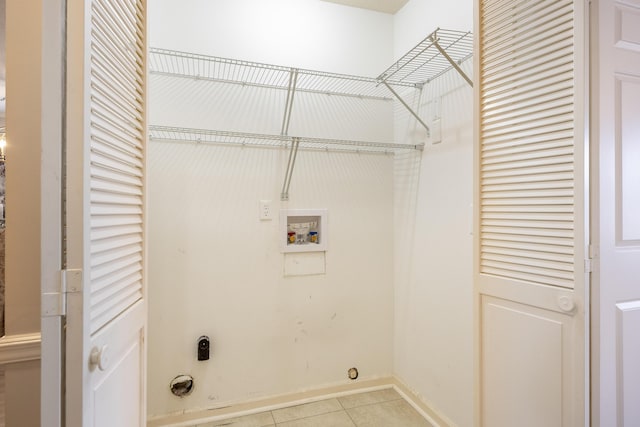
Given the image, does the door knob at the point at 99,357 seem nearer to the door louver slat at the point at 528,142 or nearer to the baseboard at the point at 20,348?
the baseboard at the point at 20,348

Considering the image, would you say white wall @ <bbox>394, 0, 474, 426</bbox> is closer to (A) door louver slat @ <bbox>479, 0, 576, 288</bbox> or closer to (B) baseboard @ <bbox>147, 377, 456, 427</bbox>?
(B) baseboard @ <bbox>147, 377, 456, 427</bbox>

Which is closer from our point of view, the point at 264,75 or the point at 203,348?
the point at 203,348

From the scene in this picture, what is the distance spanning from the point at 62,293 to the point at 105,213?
23cm

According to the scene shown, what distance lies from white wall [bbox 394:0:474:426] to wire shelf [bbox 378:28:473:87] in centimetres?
7

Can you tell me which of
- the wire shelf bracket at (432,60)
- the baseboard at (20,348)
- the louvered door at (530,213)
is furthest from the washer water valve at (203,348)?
the wire shelf bracket at (432,60)

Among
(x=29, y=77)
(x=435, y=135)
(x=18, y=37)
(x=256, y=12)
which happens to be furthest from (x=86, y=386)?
(x=256, y=12)

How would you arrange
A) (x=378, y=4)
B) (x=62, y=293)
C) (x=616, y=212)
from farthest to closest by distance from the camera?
(x=378, y=4) → (x=616, y=212) → (x=62, y=293)

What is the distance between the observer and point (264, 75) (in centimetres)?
208

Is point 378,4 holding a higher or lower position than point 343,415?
higher

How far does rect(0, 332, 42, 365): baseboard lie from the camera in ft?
3.34

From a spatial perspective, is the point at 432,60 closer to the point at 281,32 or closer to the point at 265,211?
the point at 281,32

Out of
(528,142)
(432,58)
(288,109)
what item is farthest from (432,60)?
(528,142)

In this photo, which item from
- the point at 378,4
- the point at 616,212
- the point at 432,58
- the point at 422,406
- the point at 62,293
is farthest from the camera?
the point at 378,4

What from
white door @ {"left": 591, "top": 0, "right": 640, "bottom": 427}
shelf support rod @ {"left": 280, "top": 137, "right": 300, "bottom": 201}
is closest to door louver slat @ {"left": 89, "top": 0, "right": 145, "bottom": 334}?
shelf support rod @ {"left": 280, "top": 137, "right": 300, "bottom": 201}
